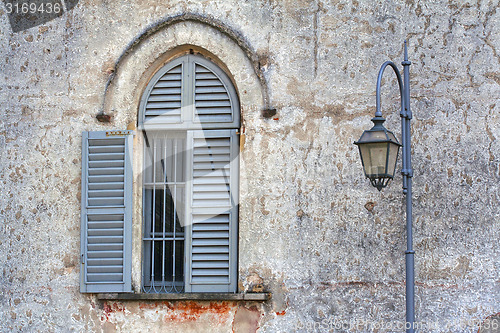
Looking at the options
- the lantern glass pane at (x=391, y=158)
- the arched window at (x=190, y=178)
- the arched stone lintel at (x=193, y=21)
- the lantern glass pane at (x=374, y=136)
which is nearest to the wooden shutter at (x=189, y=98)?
the arched window at (x=190, y=178)

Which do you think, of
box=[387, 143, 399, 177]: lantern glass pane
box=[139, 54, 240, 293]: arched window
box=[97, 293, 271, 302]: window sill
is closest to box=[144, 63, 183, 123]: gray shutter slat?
box=[139, 54, 240, 293]: arched window

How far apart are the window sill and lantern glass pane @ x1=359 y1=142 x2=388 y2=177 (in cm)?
181

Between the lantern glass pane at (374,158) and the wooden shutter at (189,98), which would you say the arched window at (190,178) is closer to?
the wooden shutter at (189,98)

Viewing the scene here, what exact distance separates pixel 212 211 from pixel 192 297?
2.79 feet

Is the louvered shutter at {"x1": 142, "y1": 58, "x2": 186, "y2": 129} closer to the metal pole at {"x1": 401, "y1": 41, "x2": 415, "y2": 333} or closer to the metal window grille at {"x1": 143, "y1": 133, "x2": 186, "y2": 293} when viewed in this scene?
the metal window grille at {"x1": 143, "y1": 133, "x2": 186, "y2": 293}

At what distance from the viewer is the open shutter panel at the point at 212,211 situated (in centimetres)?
730

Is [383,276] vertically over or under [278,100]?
under

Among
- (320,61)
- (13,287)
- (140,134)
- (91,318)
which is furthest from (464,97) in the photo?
(13,287)

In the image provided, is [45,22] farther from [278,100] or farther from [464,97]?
Answer: [464,97]

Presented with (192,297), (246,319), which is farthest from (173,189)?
(246,319)

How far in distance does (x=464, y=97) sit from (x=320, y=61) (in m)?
1.38

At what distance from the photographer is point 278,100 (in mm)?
7320

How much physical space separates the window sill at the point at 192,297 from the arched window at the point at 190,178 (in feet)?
0.56

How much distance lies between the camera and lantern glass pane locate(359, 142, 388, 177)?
5816 millimetres
